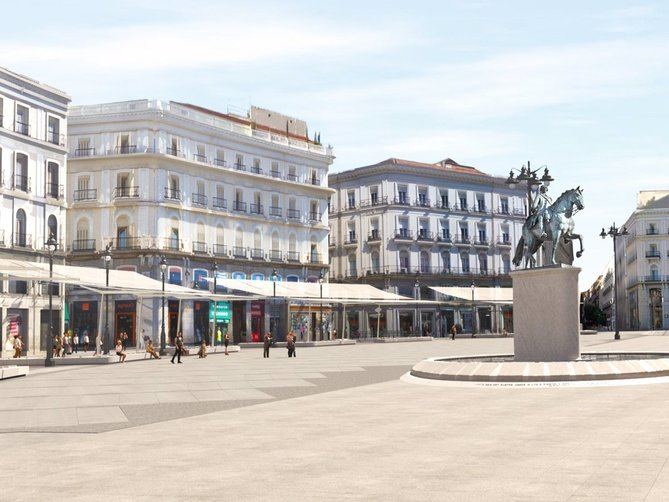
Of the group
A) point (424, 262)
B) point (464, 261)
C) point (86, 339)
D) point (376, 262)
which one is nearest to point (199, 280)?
point (86, 339)

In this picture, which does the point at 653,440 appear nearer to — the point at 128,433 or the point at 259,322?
the point at 128,433

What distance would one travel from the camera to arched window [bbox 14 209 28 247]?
4834 centimetres

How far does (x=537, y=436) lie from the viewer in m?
11.5

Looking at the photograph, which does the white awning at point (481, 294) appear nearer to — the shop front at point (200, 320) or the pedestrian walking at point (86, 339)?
the shop front at point (200, 320)

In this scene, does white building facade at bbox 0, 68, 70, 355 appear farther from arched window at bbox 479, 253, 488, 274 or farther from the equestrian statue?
arched window at bbox 479, 253, 488, 274

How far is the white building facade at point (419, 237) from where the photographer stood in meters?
81.8

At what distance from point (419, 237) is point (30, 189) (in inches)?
1668

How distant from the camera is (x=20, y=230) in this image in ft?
160

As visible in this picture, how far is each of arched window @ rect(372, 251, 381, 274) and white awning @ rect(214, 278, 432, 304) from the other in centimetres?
1379

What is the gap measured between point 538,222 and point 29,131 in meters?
34.7

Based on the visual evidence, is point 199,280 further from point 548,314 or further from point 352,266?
point 548,314

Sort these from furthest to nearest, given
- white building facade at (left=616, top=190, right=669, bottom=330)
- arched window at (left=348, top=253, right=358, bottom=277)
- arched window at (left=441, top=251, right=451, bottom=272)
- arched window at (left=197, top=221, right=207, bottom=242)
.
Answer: white building facade at (left=616, top=190, right=669, bottom=330)
arched window at (left=441, top=251, right=451, bottom=272)
arched window at (left=348, top=253, right=358, bottom=277)
arched window at (left=197, top=221, right=207, bottom=242)

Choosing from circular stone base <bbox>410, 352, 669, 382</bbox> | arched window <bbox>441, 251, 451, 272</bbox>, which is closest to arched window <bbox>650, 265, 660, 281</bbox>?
arched window <bbox>441, 251, 451, 272</bbox>

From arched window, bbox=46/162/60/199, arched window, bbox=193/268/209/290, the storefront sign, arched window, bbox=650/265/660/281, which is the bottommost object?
the storefront sign
